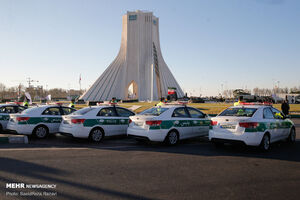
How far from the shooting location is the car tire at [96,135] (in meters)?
9.34

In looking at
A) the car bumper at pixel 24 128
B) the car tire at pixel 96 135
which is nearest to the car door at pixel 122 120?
the car tire at pixel 96 135

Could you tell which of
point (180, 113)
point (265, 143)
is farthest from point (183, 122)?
point (265, 143)

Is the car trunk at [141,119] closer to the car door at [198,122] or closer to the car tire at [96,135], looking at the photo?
the car tire at [96,135]

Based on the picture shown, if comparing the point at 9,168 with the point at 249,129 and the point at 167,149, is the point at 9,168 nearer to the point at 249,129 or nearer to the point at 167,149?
the point at 167,149

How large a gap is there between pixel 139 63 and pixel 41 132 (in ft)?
173

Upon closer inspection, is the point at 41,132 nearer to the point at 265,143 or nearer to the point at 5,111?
the point at 5,111

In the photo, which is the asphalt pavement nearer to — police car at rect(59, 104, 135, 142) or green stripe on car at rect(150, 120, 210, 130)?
green stripe on car at rect(150, 120, 210, 130)

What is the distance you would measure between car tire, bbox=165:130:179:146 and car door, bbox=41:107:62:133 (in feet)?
15.7

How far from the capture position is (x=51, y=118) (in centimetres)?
1051

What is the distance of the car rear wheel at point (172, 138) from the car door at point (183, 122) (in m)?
0.18

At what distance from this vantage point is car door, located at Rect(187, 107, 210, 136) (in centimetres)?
949

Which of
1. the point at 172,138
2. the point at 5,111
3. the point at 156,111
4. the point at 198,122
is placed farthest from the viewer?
the point at 5,111

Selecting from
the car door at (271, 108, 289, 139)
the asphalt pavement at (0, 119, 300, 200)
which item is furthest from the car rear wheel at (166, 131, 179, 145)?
the car door at (271, 108, 289, 139)

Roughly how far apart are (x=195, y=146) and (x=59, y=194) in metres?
5.38
